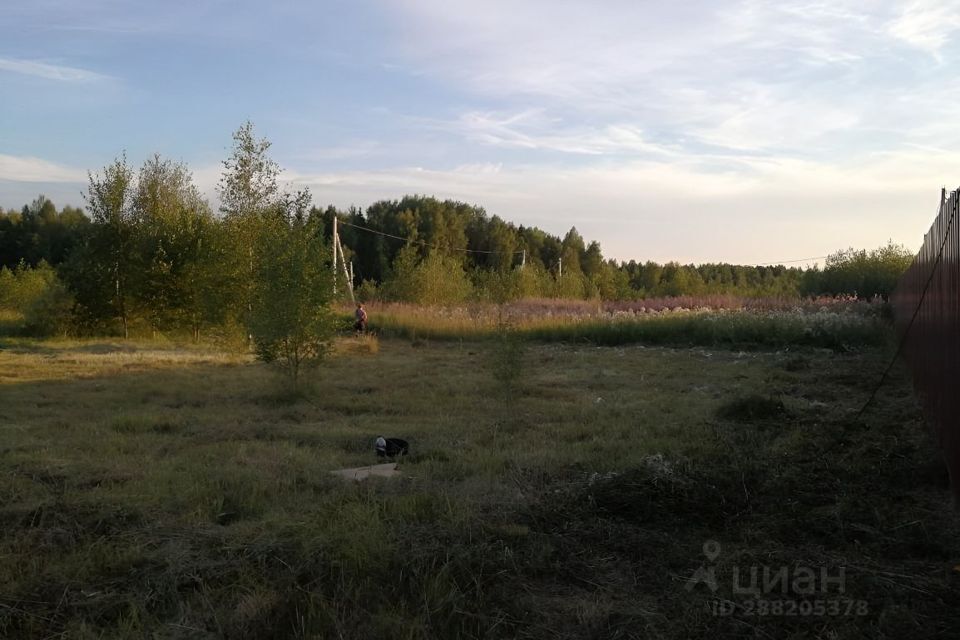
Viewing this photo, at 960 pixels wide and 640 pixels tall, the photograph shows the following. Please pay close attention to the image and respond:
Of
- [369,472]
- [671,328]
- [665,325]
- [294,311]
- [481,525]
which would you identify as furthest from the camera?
[665,325]

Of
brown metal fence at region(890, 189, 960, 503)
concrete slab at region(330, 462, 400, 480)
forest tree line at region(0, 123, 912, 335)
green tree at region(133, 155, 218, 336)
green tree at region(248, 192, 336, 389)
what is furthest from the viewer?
green tree at region(133, 155, 218, 336)

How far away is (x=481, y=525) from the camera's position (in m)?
4.26

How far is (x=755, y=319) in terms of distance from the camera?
70.3 ft

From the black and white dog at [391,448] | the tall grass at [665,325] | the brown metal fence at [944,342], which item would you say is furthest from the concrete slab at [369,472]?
the tall grass at [665,325]

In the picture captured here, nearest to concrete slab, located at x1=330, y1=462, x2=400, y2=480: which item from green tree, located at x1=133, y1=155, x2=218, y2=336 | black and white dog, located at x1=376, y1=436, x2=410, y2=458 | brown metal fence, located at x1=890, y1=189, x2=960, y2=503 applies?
black and white dog, located at x1=376, y1=436, x2=410, y2=458

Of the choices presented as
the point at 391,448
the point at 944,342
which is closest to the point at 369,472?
the point at 391,448

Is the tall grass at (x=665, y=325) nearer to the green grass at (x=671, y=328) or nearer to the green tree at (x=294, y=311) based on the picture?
the green grass at (x=671, y=328)

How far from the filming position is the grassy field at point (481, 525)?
332cm

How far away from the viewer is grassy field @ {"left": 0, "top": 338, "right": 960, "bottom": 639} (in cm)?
332

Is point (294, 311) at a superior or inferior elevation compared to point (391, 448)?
superior

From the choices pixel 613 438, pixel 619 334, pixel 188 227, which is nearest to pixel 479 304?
pixel 619 334

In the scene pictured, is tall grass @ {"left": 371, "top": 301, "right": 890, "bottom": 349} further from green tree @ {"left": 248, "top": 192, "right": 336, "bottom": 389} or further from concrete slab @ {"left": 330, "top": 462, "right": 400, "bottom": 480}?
concrete slab @ {"left": 330, "top": 462, "right": 400, "bottom": 480}

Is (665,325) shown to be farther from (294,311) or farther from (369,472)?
(369,472)

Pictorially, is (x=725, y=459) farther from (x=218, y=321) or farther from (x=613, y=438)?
(x=218, y=321)
